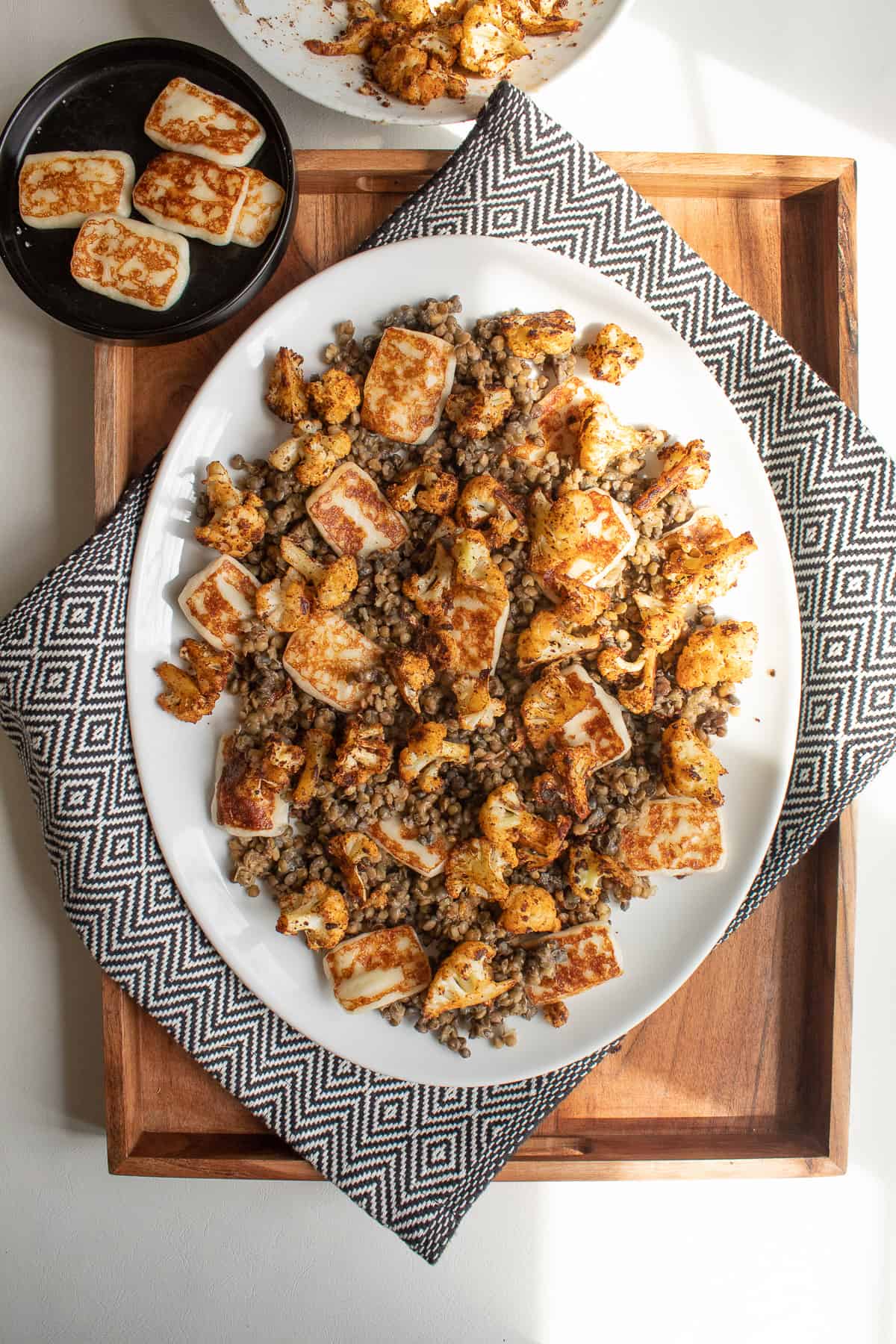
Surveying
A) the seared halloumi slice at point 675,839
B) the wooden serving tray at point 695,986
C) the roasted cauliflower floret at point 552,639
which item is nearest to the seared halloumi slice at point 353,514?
the roasted cauliflower floret at point 552,639

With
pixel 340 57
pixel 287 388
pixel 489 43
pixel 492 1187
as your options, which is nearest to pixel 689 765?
pixel 287 388

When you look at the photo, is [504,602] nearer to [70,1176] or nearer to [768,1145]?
[768,1145]

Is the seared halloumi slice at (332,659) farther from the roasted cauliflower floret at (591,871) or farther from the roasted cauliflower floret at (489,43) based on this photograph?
the roasted cauliflower floret at (489,43)

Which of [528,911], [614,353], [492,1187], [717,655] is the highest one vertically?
→ [614,353]

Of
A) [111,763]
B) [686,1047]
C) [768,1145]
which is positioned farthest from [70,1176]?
[768,1145]

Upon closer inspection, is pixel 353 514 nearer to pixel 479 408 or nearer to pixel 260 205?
pixel 479 408
